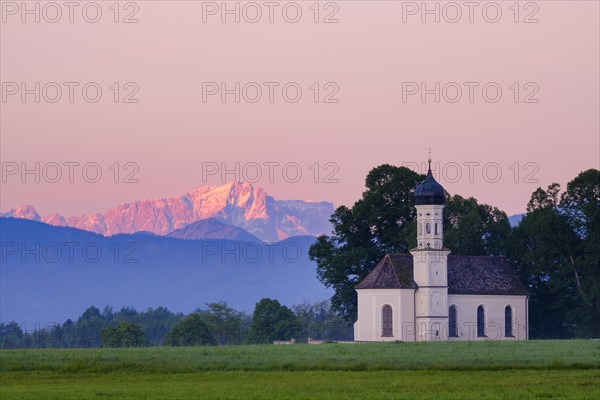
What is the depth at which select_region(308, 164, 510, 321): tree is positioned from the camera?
126 metres

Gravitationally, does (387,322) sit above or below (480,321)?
below

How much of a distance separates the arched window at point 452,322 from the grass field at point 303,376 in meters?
39.3

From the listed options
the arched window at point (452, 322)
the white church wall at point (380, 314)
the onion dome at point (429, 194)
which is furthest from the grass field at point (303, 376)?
the onion dome at point (429, 194)

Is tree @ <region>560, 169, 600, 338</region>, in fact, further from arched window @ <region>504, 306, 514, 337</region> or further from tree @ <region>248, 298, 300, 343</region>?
tree @ <region>248, 298, 300, 343</region>

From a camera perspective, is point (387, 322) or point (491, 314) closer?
point (387, 322)

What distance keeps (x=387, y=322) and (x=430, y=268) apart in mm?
5427

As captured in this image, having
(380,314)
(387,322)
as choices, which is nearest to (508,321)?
(387,322)

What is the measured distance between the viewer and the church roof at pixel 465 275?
117 meters

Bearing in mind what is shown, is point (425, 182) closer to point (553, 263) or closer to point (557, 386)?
point (553, 263)

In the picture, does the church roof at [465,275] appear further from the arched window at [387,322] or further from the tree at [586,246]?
the tree at [586,246]

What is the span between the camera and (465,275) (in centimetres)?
11956

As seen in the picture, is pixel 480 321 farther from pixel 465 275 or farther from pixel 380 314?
pixel 380 314

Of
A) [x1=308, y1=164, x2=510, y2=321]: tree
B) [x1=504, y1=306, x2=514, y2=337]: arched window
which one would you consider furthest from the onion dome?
[x1=504, y1=306, x2=514, y2=337]: arched window

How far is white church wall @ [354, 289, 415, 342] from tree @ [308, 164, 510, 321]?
8.49 m
